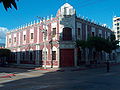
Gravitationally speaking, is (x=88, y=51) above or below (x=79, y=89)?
above

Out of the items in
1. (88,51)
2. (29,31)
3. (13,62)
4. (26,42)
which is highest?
(29,31)

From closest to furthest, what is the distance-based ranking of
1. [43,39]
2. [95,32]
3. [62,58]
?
1. [62,58]
2. [43,39]
3. [95,32]

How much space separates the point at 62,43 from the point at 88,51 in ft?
22.8

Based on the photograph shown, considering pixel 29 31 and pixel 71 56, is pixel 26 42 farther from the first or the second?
pixel 71 56

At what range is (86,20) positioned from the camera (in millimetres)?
31125

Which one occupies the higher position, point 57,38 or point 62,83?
point 57,38

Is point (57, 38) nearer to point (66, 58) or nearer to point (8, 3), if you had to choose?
point (66, 58)

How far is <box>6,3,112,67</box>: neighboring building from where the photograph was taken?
26625 mm

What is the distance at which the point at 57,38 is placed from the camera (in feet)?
89.2

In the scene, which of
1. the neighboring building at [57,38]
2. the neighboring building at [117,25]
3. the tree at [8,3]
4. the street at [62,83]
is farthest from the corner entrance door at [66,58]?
the neighboring building at [117,25]

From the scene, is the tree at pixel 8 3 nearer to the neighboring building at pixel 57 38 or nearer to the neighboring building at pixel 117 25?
the neighboring building at pixel 57 38

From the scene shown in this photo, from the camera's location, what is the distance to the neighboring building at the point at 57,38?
2662 cm

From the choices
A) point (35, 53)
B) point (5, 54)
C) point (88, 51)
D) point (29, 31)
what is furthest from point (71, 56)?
point (5, 54)

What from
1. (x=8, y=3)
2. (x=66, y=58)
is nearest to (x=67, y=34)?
(x=66, y=58)
